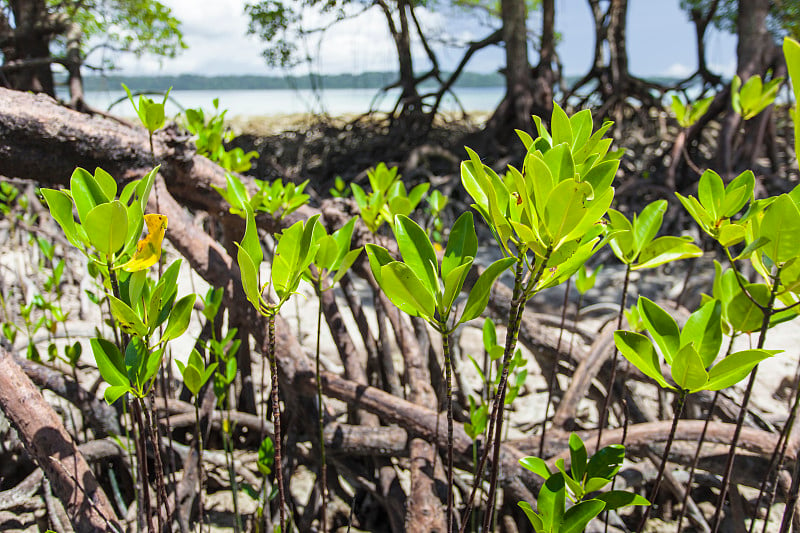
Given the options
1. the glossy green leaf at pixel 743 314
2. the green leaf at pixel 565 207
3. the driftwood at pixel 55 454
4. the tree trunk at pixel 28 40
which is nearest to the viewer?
the green leaf at pixel 565 207

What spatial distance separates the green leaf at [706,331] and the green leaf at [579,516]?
14cm

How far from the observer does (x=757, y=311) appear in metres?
0.53

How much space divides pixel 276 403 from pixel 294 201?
0.54 m

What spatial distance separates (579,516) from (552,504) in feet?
0.08

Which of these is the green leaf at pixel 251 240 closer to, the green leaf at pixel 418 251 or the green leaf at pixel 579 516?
the green leaf at pixel 418 251

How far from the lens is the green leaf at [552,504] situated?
44cm

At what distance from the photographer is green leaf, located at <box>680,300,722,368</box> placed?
1.39 ft

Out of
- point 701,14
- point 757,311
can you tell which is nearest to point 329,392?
point 757,311

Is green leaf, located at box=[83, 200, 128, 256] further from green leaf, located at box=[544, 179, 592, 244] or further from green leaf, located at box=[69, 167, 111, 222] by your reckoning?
green leaf, located at box=[544, 179, 592, 244]

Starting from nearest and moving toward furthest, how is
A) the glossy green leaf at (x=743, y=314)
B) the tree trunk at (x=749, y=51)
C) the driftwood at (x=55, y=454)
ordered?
the glossy green leaf at (x=743, y=314) → the driftwood at (x=55, y=454) → the tree trunk at (x=749, y=51)

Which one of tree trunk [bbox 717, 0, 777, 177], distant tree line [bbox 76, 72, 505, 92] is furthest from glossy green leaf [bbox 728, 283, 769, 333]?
distant tree line [bbox 76, 72, 505, 92]

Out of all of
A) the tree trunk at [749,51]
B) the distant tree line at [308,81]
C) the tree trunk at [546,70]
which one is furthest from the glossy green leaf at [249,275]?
the tree trunk at [546,70]

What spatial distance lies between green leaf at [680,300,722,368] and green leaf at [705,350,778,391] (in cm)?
2

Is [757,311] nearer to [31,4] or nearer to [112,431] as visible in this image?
[112,431]
